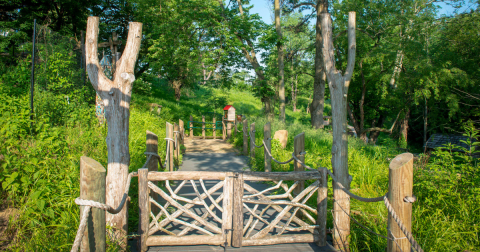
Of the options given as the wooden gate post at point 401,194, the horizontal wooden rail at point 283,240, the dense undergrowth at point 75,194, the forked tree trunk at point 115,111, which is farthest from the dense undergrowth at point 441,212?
the forked tree trunk at point 115,111

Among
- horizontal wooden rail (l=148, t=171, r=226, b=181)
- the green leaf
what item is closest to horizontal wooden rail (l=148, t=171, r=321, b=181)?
horizontal wooden rail (l=148, t=171, r=226, b=181)

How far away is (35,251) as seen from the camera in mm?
2996

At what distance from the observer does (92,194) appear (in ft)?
8.10

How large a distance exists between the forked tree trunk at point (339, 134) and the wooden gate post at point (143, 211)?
8.19 ft

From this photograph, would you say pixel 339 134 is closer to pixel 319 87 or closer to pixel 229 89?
pixel 319 87

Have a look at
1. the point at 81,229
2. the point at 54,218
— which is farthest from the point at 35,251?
the point at 81,229

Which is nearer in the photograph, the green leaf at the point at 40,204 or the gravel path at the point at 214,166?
the green leaf at the point at 40,204

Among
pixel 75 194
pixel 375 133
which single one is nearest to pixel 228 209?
pixel 75 194

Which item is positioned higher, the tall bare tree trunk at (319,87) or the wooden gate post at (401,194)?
the tall bare tree trunk at (319,87)

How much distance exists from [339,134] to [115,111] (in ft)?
10.1

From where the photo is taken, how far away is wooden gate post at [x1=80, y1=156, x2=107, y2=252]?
244 centimetres

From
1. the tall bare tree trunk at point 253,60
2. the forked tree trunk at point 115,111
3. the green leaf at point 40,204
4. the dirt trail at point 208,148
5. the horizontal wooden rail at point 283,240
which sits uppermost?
the tall bare tree trunk at point 253,60

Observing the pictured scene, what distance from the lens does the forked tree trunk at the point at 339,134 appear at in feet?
12.3

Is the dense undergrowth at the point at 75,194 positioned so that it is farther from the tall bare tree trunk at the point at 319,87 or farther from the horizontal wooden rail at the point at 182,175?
the tall bare tree trunk at the point at 319,87
